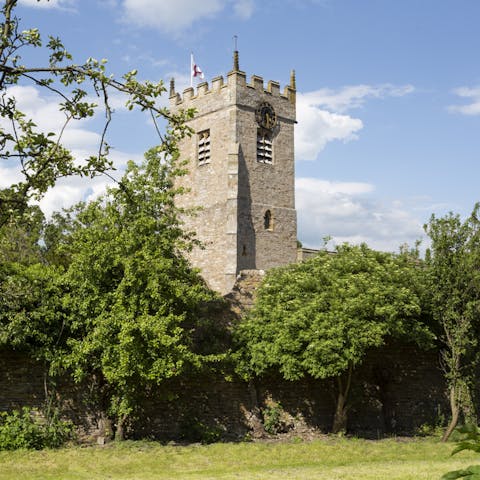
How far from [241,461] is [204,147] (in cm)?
2878

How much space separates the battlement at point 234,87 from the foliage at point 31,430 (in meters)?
27.2

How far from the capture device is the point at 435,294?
60.6ft

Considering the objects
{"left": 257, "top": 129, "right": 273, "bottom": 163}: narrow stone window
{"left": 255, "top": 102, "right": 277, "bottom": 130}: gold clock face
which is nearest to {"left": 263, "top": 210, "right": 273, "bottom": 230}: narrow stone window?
{"left": 257, "top": 129, "right": 273, "bottom": 163}: narrow stone window

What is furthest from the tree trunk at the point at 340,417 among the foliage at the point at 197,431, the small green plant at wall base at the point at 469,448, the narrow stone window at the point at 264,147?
the narrow stone window at the point at 264,147

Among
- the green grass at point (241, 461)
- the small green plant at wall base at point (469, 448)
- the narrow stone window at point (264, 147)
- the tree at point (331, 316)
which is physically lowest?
the green grass at point (241, 461)

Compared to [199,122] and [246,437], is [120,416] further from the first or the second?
[199,122]

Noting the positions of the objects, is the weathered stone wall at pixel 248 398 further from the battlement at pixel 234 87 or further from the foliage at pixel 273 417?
the battlement at pixel 234 87

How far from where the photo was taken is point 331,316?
17203 mm

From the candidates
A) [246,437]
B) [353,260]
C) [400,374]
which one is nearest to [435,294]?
[353,260]

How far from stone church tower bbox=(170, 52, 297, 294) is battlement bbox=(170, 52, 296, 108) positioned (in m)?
0.06

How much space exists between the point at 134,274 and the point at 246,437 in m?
6.00

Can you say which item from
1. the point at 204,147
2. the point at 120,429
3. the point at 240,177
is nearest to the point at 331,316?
the point at 120,429

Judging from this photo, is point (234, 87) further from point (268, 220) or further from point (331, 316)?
point (331, 316)

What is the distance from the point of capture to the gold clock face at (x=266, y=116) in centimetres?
4031
